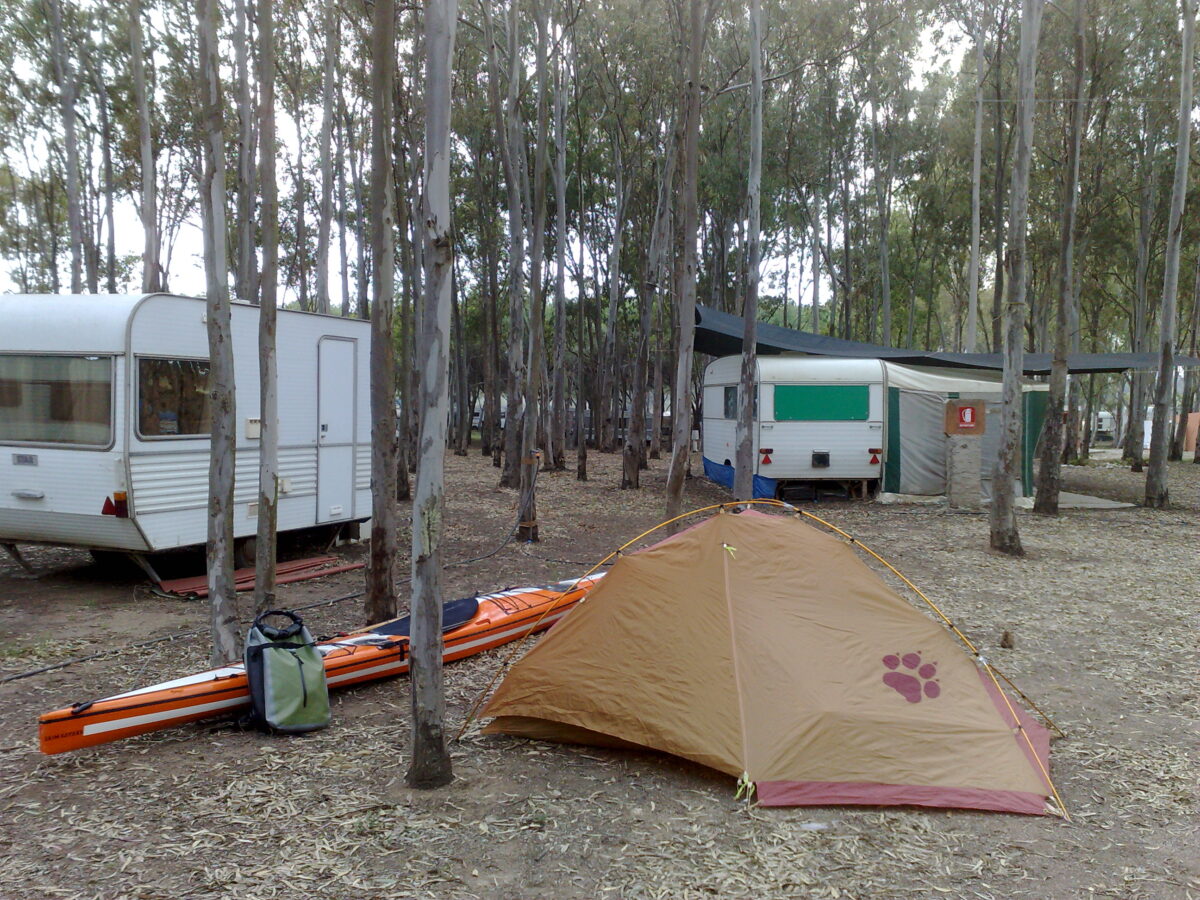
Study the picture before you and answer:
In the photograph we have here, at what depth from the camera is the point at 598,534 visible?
1148 cm

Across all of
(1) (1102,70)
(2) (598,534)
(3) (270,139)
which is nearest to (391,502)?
(3) (270,139)

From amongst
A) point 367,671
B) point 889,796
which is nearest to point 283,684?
point 367,671

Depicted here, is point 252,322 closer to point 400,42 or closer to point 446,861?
point 446,861

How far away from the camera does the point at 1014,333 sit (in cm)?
1004

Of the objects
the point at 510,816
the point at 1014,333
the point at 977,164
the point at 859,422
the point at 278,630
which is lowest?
the point at 510,816

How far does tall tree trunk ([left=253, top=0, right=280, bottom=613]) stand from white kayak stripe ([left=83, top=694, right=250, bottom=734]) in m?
0.97

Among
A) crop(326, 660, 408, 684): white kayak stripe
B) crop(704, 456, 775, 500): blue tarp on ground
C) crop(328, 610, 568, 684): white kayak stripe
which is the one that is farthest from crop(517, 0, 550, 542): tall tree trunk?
crop(326, 660, 408, 684): white kayak stripe

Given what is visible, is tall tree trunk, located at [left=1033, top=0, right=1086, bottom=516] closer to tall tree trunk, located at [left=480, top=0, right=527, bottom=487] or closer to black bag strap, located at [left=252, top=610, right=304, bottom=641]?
tall tree trunk, located at [left=480, top=0, right=527, bottom=487]

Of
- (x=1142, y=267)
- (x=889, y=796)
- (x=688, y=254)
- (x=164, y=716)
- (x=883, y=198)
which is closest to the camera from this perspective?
(x=889, y=796)

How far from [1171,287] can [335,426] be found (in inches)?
496

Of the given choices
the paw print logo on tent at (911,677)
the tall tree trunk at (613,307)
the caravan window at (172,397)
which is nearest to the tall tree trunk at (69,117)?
the caravan window at (172,397)

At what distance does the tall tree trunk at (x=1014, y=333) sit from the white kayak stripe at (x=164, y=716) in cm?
869

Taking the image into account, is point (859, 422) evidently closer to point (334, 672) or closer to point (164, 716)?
point (334, 672)

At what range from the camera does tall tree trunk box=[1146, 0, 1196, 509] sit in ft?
43.1
